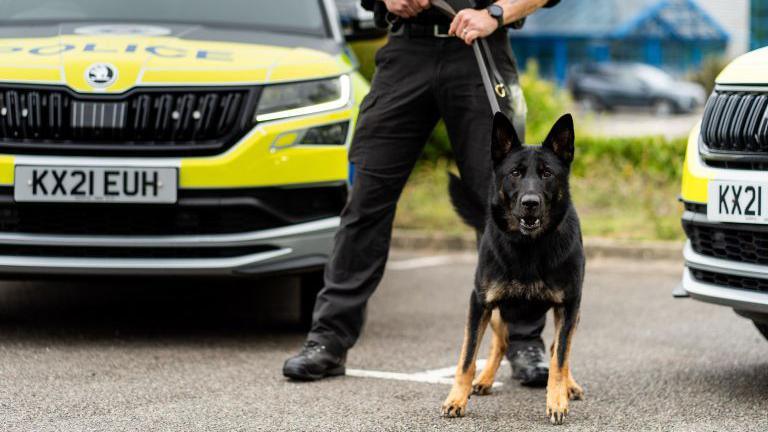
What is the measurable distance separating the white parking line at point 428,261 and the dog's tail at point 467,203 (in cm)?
382

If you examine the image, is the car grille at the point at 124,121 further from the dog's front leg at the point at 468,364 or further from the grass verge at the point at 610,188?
the grass verge at the point at 610,188

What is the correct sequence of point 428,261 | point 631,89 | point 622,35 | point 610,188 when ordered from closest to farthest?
point 428,261 → point 610,188 → point 631,89 → point 622,35

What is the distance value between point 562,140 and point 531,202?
0.32 metres

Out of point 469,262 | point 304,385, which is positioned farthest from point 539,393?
point 469,262

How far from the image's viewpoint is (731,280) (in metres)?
4.65

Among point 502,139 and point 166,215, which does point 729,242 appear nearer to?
point 502,139

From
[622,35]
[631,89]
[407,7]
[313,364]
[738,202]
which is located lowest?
[622,35]

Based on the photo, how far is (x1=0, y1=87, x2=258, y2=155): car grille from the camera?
5.38 m

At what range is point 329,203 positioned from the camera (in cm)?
563

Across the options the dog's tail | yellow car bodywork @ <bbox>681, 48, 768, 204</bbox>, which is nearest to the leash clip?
the dog's tail

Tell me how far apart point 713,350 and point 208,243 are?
231 centimetres

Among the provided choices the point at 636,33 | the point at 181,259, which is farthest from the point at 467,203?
the point at 636,33

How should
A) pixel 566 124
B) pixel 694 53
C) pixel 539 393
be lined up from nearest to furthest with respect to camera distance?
pixel 566 124, pixel 539 393, pixel 694 53

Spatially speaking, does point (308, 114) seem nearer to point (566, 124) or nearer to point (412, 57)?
point (412, 57)
